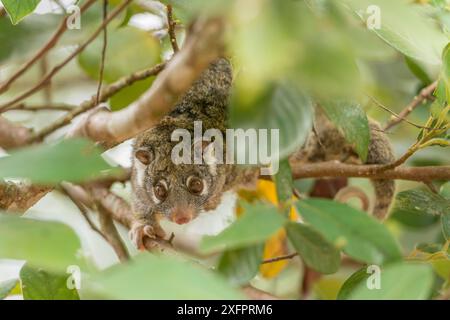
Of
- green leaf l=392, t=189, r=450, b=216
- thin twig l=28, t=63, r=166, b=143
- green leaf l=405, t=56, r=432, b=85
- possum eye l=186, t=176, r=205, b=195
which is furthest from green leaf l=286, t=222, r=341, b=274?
possum eye l=186, t=176, r=205, b=195

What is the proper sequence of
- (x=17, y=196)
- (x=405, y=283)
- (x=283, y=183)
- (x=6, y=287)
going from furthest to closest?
(x=17, y=196)
(x=6, y=287)
(x=283, y=183)
(x=405, y=283)

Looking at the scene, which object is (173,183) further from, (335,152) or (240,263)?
(240,263)

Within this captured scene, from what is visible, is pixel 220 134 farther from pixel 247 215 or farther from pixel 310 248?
pixel 247 215

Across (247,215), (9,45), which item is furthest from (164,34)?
(247,215)

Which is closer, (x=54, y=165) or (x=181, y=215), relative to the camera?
(x=54, y=165)

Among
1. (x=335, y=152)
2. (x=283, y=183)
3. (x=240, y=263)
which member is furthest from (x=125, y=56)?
(x=240, y=263)

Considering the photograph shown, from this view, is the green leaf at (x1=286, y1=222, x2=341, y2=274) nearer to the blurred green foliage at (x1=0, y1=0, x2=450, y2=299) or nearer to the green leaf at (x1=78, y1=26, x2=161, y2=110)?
the blurred green foliage at (x1=0, y1=0, x2=450, y2=299)
